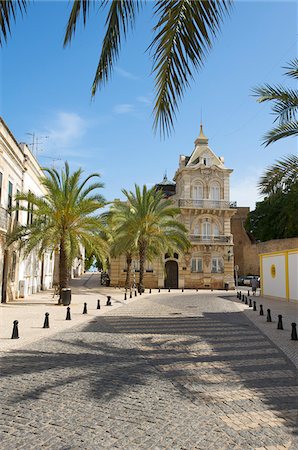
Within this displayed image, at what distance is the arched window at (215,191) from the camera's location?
4450cm

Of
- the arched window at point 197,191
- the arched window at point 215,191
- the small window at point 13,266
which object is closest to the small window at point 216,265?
the arched window at point 215,191

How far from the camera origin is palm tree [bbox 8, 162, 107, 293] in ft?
66.1

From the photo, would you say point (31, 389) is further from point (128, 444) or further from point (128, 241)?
point (128, 241)

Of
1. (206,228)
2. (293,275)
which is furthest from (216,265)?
(293,275)

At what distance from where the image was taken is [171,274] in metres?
43.3

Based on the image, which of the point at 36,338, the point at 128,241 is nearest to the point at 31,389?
the point at 36,338

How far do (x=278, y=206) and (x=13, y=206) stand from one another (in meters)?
36.8

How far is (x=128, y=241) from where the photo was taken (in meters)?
32.3

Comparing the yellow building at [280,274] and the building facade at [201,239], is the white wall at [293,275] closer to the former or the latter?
the yellow building at [280,274]

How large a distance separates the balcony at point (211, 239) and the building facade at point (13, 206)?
19.9m

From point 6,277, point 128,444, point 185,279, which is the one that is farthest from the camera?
point 185,279

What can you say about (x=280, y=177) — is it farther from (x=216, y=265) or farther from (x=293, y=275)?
(x=216, y=265)

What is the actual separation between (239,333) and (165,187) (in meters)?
43.7

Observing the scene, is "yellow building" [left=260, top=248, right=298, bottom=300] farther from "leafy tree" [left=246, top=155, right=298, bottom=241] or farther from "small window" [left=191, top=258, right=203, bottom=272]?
"small window" [left=191, top=258, right=203, bottom=272]
